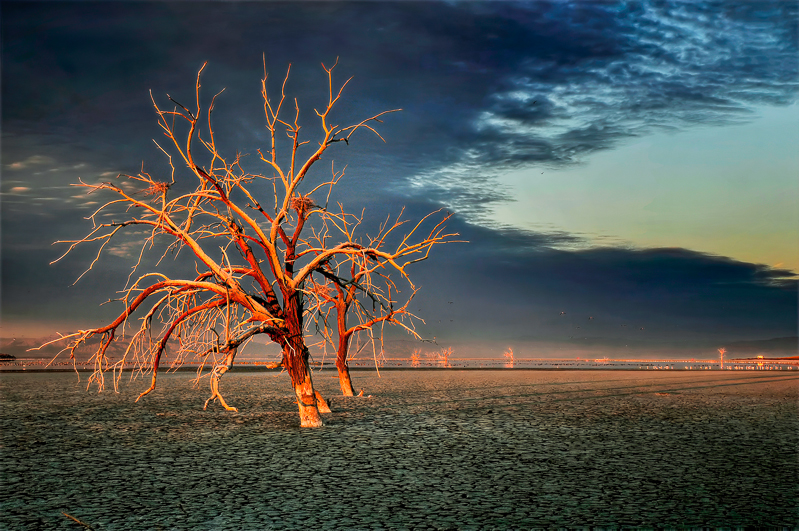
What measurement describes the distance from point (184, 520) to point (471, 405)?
1678 cm

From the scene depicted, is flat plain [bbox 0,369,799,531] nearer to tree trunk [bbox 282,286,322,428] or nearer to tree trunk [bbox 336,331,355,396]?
tree trunk [bbox 282,286,322,428]

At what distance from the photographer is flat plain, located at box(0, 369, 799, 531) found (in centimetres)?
840

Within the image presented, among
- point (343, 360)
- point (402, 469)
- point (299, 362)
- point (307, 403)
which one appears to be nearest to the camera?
point (402, 469)

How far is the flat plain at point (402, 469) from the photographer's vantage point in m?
8.40

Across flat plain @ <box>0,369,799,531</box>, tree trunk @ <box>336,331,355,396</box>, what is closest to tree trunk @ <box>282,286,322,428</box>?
flat plain @ <box>0,369,799,531</box>

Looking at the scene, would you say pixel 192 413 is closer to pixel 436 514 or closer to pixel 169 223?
pixel 169 223

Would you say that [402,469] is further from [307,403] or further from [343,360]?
[343,360]

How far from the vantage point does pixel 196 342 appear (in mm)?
16359

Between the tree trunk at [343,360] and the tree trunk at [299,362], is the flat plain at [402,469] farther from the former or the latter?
the tree trunk at [343,360]

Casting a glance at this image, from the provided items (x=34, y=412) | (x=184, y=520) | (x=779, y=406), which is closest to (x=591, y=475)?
(x=184, y=520)

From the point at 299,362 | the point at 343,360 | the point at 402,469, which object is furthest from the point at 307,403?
the point at 343,360

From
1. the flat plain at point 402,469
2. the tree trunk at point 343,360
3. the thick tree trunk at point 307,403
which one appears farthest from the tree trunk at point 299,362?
the tree trunk at point 343,360

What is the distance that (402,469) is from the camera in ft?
38.2

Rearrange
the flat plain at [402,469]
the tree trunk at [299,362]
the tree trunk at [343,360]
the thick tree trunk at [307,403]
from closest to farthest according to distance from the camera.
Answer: the flat plain at [402,469]
the tree trunk at [299,362]
the thick tree trunk at [307,403]
the tree trunk at [343,360]
